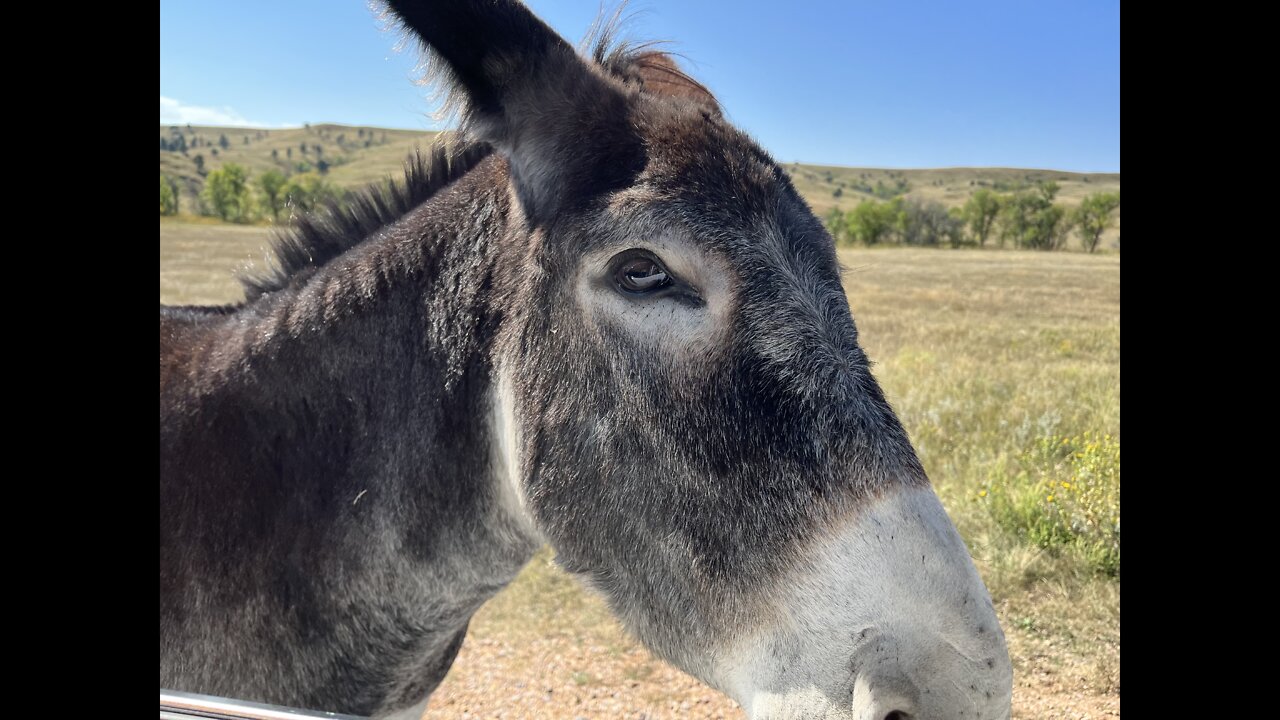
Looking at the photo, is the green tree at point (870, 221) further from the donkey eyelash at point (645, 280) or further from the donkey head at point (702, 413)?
the donkey eyelash at point (645, 280)

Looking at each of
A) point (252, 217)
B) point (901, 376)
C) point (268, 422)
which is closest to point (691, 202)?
point (268, 422)

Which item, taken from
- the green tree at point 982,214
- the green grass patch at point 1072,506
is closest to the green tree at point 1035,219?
the green tree at point 982,214

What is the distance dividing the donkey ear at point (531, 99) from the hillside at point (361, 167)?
4431 centimetres

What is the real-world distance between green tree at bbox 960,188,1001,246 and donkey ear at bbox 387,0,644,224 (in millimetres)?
52050

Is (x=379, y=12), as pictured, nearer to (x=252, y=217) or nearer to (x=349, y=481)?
(x=349, y=481)

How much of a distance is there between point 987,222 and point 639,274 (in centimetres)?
5278

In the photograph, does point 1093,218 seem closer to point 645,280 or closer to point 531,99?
point 531,99

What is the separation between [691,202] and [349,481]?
1.19 metres

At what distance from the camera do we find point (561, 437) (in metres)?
1.72

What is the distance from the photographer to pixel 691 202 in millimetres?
1665

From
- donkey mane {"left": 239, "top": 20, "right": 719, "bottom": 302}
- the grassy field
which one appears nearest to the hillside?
the grassy field

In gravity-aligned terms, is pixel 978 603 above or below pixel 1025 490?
above

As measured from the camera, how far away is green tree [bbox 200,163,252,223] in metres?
55.1
